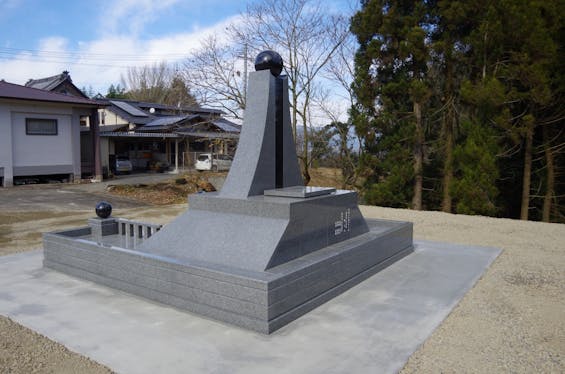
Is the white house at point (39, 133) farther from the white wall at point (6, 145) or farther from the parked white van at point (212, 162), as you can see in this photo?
the parked white van at point (212, 162)

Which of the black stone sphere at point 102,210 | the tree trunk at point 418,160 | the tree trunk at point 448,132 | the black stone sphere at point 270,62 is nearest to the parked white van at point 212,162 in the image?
the tree trunk at point 418,160

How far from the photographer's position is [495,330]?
3.95 metres

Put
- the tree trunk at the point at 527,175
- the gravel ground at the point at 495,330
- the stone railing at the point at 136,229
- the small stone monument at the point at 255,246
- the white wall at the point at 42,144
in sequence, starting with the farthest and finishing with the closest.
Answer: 1. the white wall at the point at 42,144
2. the tree trunk at the point at 527,175
3. the stone railing at the point at 136,229
4. the small stone monument at the point at 255,246
5. the gravel ground at the point at 495,330

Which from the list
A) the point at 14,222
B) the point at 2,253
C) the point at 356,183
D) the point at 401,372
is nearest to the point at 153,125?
the point at 356,183

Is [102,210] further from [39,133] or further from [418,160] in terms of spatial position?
[39,133]

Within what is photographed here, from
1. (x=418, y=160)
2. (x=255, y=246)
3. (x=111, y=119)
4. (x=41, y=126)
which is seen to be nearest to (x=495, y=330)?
(x=255, y=246)

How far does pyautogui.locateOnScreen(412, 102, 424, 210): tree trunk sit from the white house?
13639 millimetres

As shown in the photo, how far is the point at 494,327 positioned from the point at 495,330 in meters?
0.08

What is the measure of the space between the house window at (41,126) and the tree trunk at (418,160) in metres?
14.8

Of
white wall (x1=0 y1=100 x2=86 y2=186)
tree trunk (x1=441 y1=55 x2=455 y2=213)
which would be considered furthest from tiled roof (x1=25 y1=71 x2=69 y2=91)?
tree trunk (x1=441 y1=55 x2=455 y2=213)

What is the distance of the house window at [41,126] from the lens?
1739 centimetres

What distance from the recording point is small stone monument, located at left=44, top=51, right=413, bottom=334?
399 centimetres

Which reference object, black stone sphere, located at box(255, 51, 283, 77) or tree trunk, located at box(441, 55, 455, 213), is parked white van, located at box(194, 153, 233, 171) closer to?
tree trunk, located at box(441, 55, 455, 213)

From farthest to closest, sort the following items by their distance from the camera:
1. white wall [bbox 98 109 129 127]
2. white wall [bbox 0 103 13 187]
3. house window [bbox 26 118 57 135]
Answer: white wall [bbox 98 109 129 127], house window [bbox 26 118 57 135], white wall [bbox 0 103 13 187]
